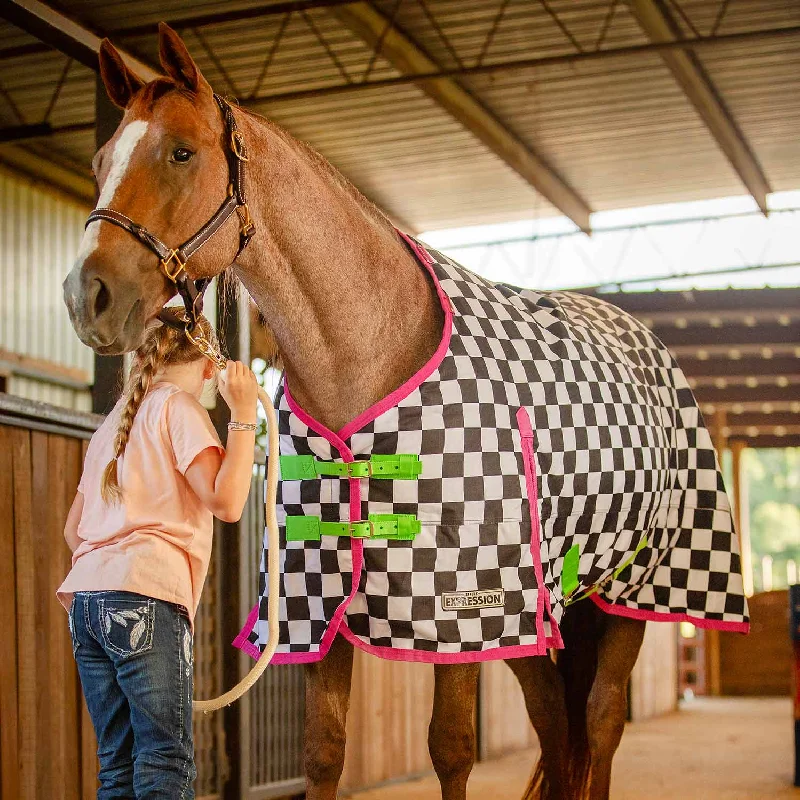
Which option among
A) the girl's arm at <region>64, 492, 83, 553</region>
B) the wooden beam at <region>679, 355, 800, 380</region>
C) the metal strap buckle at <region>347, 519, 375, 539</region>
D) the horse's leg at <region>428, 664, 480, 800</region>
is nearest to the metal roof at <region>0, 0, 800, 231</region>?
the wooden beam at <region>679, 355, 800, 380</region>

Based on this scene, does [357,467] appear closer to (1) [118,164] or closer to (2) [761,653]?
(1) [118,164]

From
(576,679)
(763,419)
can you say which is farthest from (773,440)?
(576,679)

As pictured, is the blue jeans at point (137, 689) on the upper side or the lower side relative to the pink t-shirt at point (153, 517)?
lower

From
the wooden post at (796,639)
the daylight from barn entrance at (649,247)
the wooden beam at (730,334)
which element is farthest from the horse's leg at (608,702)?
the wooden beam at (730,334)

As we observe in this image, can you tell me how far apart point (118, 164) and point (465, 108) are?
7992mm

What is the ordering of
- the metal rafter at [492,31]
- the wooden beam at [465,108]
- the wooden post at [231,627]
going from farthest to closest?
the wooden beam at [465,108] < the metal rafter at [492,31] < the wooden post at [231,627]

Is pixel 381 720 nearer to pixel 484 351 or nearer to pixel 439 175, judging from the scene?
pixel 484 351

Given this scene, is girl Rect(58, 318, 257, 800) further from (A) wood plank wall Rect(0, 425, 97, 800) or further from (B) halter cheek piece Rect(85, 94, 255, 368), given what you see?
(A) wood plank wall Rect(0, 425, 97, 800)

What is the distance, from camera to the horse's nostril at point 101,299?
1.89 metres

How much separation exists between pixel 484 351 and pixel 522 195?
32.6ft

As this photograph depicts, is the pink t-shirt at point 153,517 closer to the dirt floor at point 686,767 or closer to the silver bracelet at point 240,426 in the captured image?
the silver bracelet at point 240,426

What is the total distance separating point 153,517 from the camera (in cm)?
221

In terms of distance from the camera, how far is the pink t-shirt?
7.09ft

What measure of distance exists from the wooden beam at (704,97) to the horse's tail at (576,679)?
550 centimetres
